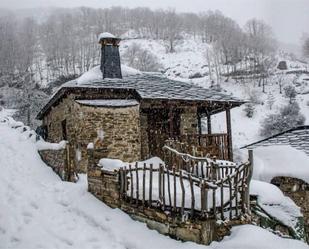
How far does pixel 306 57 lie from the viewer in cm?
5153

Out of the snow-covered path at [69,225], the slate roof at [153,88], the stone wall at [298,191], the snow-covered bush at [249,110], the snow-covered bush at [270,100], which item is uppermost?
the slate roof at [153,88]

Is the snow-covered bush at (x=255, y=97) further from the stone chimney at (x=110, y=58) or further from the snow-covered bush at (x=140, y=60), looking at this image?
the stone chimney at (x=110, y=58)

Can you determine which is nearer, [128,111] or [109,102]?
[109,102]

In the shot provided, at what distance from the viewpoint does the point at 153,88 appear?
13.4 metres

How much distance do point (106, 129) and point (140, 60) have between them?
1337 inches

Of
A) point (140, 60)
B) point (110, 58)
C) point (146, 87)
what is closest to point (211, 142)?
point (146, 87)

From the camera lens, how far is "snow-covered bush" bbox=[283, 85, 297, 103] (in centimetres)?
3609

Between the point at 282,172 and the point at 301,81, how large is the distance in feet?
109

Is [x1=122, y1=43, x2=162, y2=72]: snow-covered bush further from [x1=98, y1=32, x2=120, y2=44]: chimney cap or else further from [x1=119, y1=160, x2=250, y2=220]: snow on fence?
[x1=119, y1=160, x2=250, y2=220]: snow on fence

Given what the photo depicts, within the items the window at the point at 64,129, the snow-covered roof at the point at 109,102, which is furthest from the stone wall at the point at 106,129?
the window at the point at 64,129

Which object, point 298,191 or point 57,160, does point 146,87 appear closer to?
point 57,160

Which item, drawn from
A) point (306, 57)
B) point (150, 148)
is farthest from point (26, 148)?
point (306, 57)

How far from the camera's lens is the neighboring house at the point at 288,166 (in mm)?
9680

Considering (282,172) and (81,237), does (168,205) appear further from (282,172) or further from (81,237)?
(282,172)
